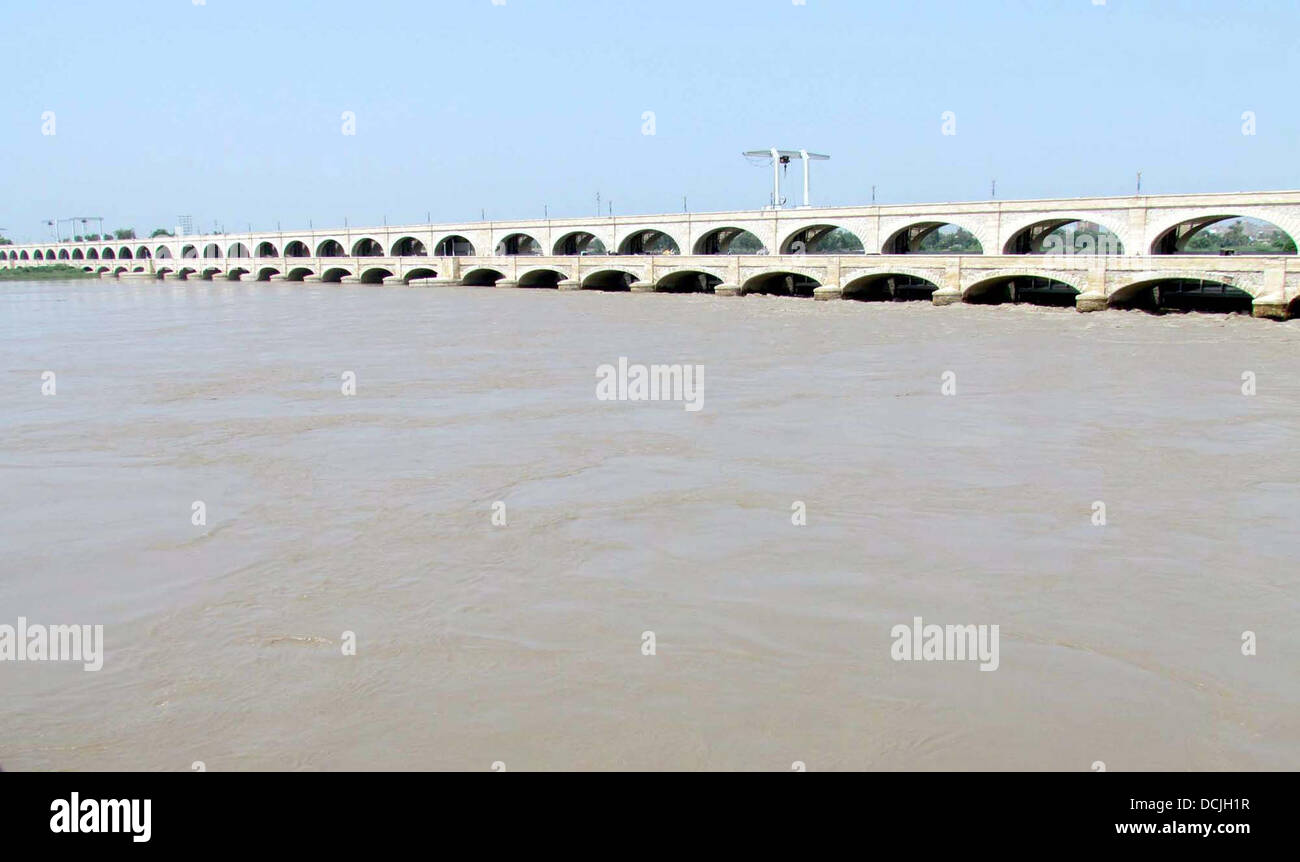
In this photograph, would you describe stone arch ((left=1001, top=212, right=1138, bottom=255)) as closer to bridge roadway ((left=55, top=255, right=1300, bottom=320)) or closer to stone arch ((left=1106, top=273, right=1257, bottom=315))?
bridge roadway ((left=55, top=255, right=1300, bottom=320))

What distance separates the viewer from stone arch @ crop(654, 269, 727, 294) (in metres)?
51.3

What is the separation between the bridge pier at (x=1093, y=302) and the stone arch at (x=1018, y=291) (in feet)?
11.9

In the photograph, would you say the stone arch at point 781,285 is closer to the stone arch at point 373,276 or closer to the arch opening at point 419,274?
the arch opening at point 419,274

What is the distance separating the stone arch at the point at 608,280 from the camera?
182ft

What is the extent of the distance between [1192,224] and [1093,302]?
342 inches

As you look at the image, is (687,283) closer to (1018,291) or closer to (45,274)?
(1018,291)

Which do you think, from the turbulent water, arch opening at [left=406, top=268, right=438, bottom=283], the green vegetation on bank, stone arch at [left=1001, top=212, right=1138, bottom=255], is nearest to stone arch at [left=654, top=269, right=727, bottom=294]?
stone arch at [left=1001, top=212, right=1138, bottom=255]

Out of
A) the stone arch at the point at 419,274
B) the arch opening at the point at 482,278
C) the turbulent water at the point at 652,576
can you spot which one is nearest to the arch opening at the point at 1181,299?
the turbulent water at the point at 652,576

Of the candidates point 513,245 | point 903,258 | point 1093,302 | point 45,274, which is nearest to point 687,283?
point 903,258

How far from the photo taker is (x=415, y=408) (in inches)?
637

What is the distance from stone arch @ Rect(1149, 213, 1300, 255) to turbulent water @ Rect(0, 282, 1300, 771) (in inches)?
814

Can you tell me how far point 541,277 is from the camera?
6003cm

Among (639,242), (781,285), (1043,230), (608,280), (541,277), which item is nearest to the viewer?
(1043,230)

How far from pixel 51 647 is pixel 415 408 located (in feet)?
31.6
